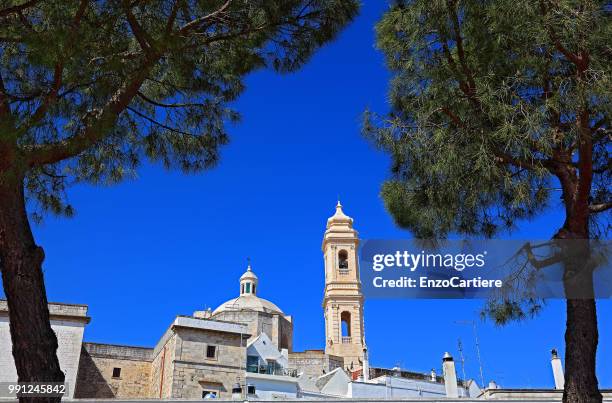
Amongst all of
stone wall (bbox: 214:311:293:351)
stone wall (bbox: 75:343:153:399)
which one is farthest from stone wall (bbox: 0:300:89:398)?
stone wall (bbox: 214:311:293:351)

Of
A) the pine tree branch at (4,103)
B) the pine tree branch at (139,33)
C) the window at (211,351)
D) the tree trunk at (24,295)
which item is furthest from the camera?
the window at (211,351)

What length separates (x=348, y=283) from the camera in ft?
139

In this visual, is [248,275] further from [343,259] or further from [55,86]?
[55,86]

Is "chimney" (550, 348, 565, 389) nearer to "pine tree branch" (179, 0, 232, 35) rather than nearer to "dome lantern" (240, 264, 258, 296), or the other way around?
"pine tree branch" (179, 0, 232, 35)

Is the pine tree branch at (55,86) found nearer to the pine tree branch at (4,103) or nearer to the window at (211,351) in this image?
the pine tree branch at (4,103)

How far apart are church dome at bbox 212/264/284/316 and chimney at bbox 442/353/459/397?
24.7 m

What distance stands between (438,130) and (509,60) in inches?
42.4

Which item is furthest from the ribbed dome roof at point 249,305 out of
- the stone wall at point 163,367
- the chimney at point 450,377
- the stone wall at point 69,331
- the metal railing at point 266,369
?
the chimney at point 450,377

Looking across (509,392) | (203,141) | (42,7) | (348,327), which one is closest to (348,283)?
(348,327)

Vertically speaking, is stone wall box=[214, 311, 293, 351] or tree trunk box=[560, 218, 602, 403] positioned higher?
stone wall box=[214, 311, 293, 351]

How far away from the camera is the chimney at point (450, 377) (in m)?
15.9

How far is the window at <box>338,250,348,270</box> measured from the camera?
1689 inches

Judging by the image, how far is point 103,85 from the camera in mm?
6766

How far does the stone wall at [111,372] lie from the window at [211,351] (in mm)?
4913
